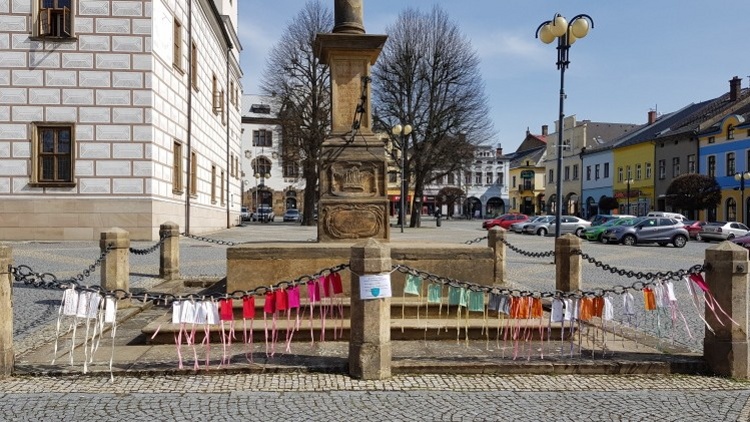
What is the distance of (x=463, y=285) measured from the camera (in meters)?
6.61

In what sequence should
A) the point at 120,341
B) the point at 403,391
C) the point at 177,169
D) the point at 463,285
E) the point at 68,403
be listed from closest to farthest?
1. the point at 68,403
2. the point at 403,391
3. the point at 463,285
4. the point at 120,341
5. the point at 177,169

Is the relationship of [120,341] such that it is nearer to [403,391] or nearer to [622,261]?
[403,391]

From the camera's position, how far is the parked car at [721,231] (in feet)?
117

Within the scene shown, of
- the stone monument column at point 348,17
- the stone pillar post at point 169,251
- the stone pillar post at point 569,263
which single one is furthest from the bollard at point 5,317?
the stone pillar post at point 569,263

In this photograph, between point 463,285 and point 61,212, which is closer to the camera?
point 463,285

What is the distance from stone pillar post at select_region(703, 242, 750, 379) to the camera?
6.21 metres

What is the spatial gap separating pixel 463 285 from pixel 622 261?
1529 cm

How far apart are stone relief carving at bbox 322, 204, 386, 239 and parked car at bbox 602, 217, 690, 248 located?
2406 centimetres

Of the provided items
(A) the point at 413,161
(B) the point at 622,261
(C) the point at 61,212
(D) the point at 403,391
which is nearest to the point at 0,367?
(D) the point at 403,391

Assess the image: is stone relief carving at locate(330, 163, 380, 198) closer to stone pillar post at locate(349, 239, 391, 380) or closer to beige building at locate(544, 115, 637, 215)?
stone pillar post at locate(349, 239, 391, 380)


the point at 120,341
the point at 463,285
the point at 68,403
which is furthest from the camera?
the point at 120,341

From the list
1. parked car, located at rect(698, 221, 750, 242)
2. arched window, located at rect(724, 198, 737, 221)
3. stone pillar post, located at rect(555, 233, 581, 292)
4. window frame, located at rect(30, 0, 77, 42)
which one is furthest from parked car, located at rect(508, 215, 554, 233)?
stone pillar post, located at rect(555, 233, 581, 292)

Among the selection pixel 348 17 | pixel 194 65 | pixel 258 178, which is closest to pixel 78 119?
pixel 194 65

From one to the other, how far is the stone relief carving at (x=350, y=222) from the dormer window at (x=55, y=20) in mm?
15338
